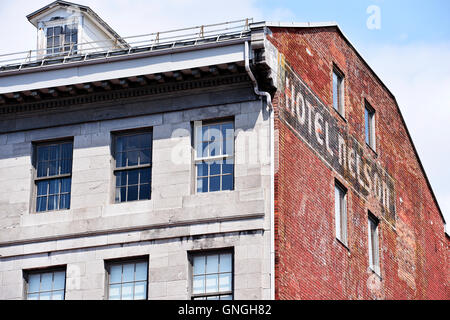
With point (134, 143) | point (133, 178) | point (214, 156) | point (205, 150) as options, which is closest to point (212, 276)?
point (214, 156)

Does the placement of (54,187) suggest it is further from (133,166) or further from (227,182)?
Answer: (227,182)

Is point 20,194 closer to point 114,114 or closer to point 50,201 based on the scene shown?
point 50,201

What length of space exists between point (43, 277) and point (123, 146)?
4.60 m

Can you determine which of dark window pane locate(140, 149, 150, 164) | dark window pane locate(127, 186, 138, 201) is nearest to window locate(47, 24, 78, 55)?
dark window pane locate(140, 149, 150, 164)

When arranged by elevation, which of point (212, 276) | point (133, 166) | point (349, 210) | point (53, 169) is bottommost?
point (212, 276)

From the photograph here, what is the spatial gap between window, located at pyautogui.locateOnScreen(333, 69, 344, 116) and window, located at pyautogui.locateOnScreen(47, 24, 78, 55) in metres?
8.91

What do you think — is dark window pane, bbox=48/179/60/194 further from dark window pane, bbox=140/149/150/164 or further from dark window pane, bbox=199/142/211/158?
dark window pane, bbox=199/142/211/158

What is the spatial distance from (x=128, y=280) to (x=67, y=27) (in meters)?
10.2

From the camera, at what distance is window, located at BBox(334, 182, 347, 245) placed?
3509cm

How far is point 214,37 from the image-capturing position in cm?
3231

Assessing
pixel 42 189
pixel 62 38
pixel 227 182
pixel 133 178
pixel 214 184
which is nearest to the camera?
pixel 227 182

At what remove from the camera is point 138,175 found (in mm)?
32625

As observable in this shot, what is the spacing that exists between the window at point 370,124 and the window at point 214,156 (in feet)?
28.5

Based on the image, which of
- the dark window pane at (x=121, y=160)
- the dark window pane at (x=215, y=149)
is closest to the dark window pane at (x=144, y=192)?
the dark window pane at (x=121, y=160)
